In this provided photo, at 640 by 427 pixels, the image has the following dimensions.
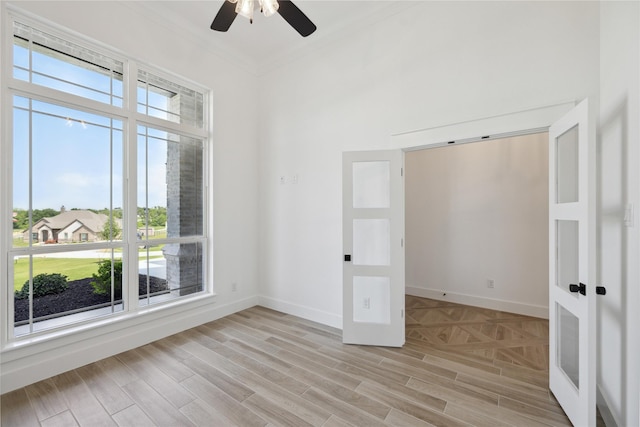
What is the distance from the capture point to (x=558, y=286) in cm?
213

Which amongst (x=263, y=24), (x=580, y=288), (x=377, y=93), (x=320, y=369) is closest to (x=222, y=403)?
(x=320, y=369)

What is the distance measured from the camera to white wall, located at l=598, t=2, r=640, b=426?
5.18 feet

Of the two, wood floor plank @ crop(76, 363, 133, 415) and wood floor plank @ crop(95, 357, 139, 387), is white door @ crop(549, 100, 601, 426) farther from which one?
wood floor plank @ crop(95, 357, 139, 387)

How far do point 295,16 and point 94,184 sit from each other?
8.44 feet

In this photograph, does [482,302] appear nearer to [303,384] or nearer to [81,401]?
[303,384]

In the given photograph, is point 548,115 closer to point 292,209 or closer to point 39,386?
point 292,209

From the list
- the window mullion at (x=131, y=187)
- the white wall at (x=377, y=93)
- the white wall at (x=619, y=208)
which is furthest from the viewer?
the window mullion at (x=131, y=187)

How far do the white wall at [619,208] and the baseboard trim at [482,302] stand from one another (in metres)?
1.93

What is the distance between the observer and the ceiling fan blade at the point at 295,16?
78.6 inches

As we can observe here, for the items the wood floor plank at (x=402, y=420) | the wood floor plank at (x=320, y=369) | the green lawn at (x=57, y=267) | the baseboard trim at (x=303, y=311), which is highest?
the green lawn at (x=57, y=267)

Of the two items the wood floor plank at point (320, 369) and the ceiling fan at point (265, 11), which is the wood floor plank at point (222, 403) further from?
the ceiling fan at point (265, 11)

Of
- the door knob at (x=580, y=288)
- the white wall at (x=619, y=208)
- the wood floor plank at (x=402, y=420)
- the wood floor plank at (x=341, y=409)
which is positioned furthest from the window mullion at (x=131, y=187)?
the white wall at (x=619, y=208)

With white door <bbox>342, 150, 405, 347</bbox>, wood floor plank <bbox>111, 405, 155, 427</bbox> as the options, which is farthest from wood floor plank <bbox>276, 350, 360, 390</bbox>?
wood floor plank <bbox>111, 405, 155, 427</bbox>

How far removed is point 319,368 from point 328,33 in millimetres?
3906
